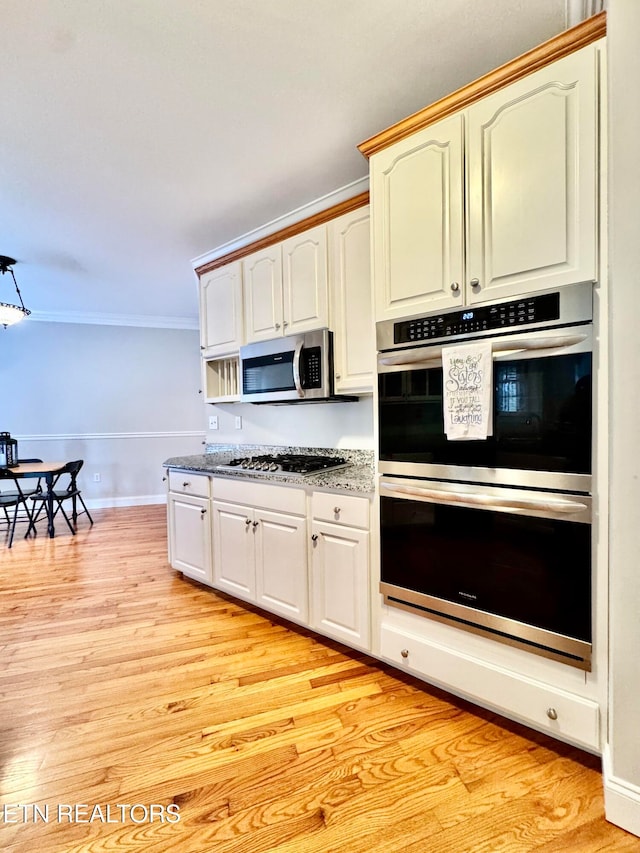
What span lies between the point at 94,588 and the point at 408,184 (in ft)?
10.6

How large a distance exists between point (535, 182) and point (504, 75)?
0.41 meters

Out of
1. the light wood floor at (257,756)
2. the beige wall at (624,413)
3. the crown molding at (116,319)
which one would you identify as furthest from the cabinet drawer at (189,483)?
the crown molding at (116,319)

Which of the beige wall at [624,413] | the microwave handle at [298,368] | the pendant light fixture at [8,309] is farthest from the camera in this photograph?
the pendant light fixture at [8,309]

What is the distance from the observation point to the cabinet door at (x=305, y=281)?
248 centimetres

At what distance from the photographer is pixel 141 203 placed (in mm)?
2598

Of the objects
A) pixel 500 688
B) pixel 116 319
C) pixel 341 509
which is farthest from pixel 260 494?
pixel 116 319

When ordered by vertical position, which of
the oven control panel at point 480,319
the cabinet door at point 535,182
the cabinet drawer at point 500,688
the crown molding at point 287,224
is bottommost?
the cabinet drawer at point 500,688

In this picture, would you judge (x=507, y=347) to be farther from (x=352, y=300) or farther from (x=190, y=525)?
(x=190, y=525)

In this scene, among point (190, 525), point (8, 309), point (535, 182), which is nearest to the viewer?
point (535, 182)

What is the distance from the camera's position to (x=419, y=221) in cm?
167

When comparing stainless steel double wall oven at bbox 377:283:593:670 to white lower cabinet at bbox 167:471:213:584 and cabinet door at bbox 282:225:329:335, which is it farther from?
white lower cabinet at bbox 167:471:213:584

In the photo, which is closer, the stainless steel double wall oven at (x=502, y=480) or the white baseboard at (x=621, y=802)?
the white baseboard at (x=621, y=802)

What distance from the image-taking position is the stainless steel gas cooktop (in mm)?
2256

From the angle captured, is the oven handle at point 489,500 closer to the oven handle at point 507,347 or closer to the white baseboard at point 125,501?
the oven handle at point 507,347
